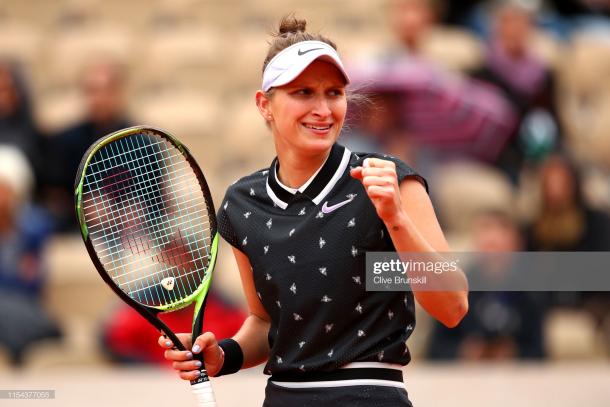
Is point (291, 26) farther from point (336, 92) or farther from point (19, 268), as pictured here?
→ point (19, 268)

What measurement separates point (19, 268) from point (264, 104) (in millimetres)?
4084

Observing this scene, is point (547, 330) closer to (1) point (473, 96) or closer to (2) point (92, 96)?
(1) point (473, 96)

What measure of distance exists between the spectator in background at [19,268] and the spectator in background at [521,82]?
271 cm

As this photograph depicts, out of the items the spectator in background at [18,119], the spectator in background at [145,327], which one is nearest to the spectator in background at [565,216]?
the spectator in background at [145,327]

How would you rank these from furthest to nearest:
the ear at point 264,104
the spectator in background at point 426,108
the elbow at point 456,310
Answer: the spectator in background at point 426,108 → the ear at point 264,104 → the elbow at point 456,310

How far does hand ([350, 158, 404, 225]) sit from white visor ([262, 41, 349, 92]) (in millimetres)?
298

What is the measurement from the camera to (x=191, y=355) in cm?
293

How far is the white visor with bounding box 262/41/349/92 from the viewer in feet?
9.38

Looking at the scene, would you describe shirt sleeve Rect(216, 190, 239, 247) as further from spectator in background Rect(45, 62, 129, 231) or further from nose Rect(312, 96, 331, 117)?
spectator in background Rect(45, 62, 129, 231)

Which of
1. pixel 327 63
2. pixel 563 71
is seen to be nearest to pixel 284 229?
pixel 327 63

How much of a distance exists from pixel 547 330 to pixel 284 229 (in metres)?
3.98

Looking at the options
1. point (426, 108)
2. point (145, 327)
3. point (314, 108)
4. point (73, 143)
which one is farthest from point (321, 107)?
point (73, 143)

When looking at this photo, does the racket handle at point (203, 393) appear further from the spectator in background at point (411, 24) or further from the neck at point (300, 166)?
the spectator in background at point (411, 24)

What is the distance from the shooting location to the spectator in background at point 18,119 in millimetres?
7418
